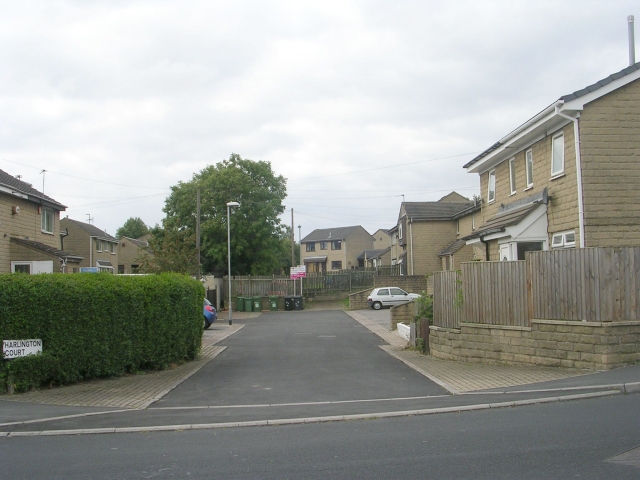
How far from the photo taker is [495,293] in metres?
14.5

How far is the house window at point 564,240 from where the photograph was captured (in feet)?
54.7

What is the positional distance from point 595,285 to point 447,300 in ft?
14.8

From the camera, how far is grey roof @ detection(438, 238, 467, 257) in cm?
3831

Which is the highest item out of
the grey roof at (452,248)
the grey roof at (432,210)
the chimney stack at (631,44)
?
the chimney stack at (631,44)

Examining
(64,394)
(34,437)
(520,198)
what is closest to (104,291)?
(64,394)

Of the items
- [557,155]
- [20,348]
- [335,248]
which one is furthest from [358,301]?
[335,248]

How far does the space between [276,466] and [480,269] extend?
9437 millimetres

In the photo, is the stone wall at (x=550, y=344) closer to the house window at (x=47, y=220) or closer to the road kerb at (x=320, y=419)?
the road kerb at (x=320, y=419)

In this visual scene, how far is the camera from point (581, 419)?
27.5 feet

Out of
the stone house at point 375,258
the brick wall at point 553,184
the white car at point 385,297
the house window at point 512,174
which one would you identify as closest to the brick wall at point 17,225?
the brick wall at point 553,184

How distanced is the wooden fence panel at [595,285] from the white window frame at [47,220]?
21739 millimetres

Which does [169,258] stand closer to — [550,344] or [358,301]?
[550,344]

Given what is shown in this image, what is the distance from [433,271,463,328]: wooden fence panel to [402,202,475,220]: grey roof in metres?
26.2

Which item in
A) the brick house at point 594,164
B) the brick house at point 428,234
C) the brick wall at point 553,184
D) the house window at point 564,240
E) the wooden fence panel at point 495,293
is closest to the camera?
the wooden fence panel at point 495,293
